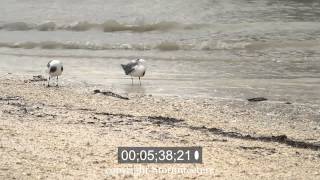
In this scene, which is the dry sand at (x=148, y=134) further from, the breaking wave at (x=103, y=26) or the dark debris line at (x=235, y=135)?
the breaking wave at (x=103, y=26)

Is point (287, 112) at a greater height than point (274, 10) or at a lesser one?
lesser

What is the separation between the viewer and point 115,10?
1042 inches

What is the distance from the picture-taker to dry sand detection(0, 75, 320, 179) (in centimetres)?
507

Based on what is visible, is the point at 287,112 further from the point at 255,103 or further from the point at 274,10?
the point at 274,10

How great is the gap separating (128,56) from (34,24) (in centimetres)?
1021

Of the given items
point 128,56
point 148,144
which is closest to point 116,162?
point 148,144

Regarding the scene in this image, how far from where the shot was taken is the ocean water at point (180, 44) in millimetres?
10297
